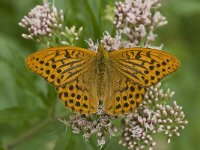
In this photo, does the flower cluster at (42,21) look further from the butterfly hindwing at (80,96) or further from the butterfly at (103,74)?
the butterfly hindwing at (80,96)

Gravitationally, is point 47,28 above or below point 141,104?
above

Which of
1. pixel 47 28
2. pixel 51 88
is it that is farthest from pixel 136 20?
pixel 51 88

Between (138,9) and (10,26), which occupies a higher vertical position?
(10,26)

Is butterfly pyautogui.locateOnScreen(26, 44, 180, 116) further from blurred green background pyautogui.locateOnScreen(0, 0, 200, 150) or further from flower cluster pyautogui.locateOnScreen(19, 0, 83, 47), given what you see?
blurred green background pyautogui.locateOnScreen(0, 0, 200, 150)

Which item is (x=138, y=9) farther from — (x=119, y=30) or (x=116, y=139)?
(x=116, y=139)

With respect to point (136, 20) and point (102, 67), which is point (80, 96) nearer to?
point (102, 67)

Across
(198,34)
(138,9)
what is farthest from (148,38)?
(198,34)

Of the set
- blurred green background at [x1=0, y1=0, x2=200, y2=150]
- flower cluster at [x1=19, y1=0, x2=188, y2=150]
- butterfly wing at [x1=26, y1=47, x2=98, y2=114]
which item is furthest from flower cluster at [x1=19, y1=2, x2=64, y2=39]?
butterfly wing at [x1=26, y1=47, x2=98, y2=114]
